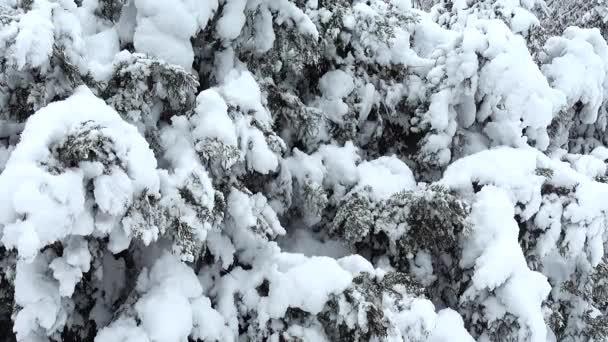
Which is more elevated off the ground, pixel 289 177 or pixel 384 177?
pixel 289 177

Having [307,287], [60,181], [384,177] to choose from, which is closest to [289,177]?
[384,177]

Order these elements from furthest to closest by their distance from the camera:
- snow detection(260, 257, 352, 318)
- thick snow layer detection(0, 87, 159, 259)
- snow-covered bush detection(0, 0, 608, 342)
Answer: snow detection(260, 257, 352, 318) < snow-covered bush detection(0, 0, 608, 342) < thick snow layer detection(0, 87, 159, 259)

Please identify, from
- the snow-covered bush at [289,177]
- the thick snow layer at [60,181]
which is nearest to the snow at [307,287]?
the snow-covered bush at [289,177]

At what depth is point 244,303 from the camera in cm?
263

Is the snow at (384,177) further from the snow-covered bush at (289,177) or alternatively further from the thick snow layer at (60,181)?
the thick snow layer at (60,181)

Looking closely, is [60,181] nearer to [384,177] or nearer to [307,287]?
[307,287]

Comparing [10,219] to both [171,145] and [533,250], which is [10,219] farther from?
[533,250]

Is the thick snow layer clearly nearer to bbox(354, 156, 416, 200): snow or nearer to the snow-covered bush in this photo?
the snow-covered bush

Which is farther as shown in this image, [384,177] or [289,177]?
[384,177]

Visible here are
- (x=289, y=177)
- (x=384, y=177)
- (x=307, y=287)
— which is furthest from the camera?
(x=384, y=177)

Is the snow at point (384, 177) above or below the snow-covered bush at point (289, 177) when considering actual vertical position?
below

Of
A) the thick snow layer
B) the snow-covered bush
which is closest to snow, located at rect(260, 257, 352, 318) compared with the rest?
the snow-covered bush

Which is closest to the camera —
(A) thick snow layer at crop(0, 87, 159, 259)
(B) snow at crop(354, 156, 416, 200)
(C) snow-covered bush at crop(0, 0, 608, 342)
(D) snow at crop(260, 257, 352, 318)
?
(A) thick snow layer at crop(0, 87, 159, 259)

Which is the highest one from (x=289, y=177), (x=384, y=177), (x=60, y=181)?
(x=60, y=181)
